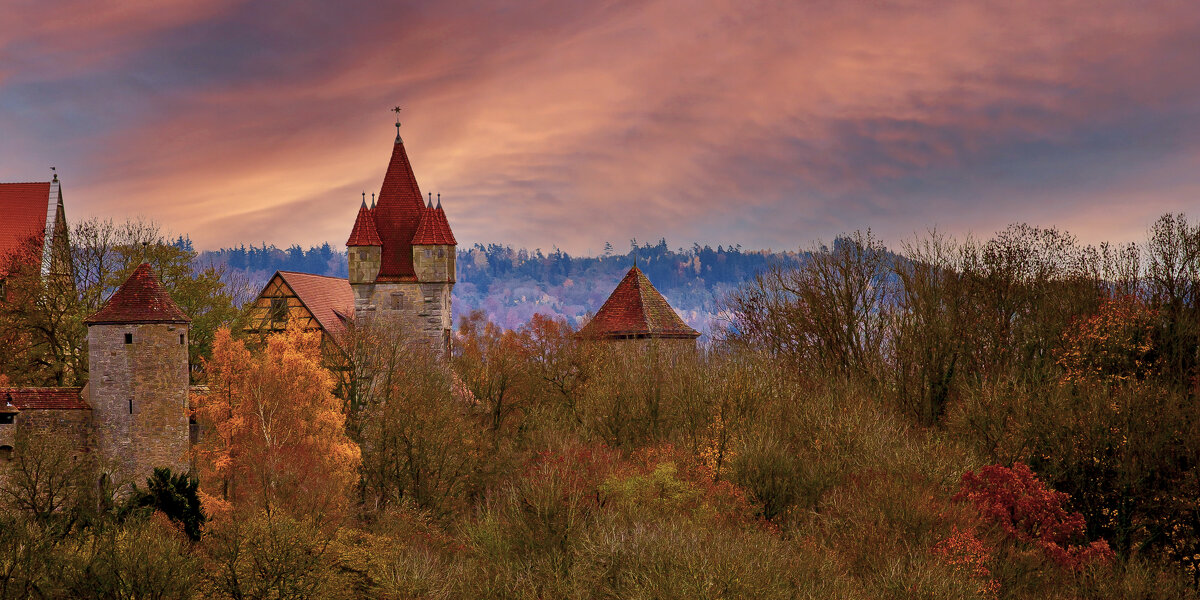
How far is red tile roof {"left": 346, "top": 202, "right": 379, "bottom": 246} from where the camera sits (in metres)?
46.8

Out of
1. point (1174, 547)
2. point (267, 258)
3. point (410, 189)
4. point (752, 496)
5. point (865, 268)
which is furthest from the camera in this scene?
point (267, 258)

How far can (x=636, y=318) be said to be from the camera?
48656 mm

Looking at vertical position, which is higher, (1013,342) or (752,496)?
(1013,342)

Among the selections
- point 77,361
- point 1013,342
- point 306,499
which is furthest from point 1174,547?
point 77,361

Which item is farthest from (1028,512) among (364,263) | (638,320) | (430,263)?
(364,263)

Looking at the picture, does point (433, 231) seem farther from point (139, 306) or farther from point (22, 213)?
point (22, 213)

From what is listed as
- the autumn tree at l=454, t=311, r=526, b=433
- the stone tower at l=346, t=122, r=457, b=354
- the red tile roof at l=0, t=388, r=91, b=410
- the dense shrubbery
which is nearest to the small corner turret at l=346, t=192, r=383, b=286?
the stone tower at l=346, t=122, r=457, b=354

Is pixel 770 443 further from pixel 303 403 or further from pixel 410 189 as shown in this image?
pixel 410 189

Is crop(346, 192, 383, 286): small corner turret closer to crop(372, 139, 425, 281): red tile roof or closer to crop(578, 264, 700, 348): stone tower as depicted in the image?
crop(372, 139, 425, 281): red tile roof

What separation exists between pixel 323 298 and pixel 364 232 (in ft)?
55.2

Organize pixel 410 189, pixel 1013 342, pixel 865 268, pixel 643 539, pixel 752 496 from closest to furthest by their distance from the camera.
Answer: pixel 643 539
pixel 752 496
pixel 1013 342
pixel 865 268
pixel 410 189

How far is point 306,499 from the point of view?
30.9 m

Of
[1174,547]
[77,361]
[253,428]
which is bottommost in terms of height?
[1174,547]

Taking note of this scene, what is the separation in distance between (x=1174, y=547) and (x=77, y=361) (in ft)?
134
